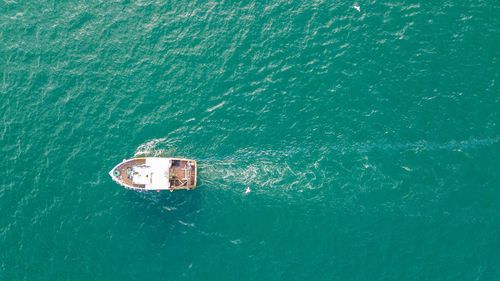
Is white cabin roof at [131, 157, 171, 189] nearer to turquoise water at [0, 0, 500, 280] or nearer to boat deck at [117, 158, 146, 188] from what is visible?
boat deck at [117, 158, 146, 188]

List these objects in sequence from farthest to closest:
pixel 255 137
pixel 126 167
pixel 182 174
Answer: pixel 255 137 < pixel 126 167 < pixel 182 174

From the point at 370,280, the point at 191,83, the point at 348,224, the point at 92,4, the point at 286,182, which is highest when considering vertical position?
the point at 92,4

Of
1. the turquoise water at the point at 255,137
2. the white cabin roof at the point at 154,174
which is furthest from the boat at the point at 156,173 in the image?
the turquoise water at the point at 255,137

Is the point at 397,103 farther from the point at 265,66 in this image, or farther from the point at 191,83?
the point at 191,83

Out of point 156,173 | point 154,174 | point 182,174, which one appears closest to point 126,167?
point 154,174

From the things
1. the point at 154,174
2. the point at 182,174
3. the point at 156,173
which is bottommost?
the point at 154,174

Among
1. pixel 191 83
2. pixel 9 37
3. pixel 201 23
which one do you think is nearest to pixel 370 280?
pixel 191 83

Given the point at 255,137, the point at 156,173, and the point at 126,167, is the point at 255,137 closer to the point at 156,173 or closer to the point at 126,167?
the point at 156,173
